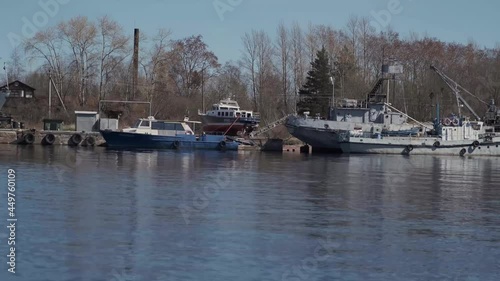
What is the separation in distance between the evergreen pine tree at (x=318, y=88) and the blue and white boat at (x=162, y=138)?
24311 mm

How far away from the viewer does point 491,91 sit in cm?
8688

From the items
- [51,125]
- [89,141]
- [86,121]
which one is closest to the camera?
[89,141]

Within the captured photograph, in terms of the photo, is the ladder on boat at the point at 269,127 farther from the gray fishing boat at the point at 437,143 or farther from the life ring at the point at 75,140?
the life ring at the point at 75,140

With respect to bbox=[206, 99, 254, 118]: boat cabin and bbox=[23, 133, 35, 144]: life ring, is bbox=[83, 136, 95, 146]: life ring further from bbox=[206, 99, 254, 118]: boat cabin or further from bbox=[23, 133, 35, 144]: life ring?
bbox=[206, 99, 254, 118]: boat cabin

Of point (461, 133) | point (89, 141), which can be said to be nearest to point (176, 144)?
point (89, 141)

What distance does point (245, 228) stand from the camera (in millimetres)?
19578

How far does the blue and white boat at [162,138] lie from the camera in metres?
62.2

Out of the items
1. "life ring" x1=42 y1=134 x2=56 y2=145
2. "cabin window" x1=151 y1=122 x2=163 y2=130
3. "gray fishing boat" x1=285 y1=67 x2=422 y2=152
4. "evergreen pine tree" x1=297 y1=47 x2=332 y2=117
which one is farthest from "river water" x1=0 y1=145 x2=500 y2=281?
"evergreen pine tree" x1=297 y1=47 x2=332 y2=117

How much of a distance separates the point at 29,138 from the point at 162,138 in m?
11.6

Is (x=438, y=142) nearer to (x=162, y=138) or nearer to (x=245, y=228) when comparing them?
(x=162, y=138)

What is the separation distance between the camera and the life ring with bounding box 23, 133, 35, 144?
64125mm

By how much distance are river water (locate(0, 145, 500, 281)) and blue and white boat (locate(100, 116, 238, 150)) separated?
26.9 metres

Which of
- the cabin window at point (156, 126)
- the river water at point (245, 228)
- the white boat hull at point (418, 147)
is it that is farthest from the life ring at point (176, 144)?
the river water at point (245, 228)

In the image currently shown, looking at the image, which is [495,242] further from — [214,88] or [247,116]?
[214,88]
